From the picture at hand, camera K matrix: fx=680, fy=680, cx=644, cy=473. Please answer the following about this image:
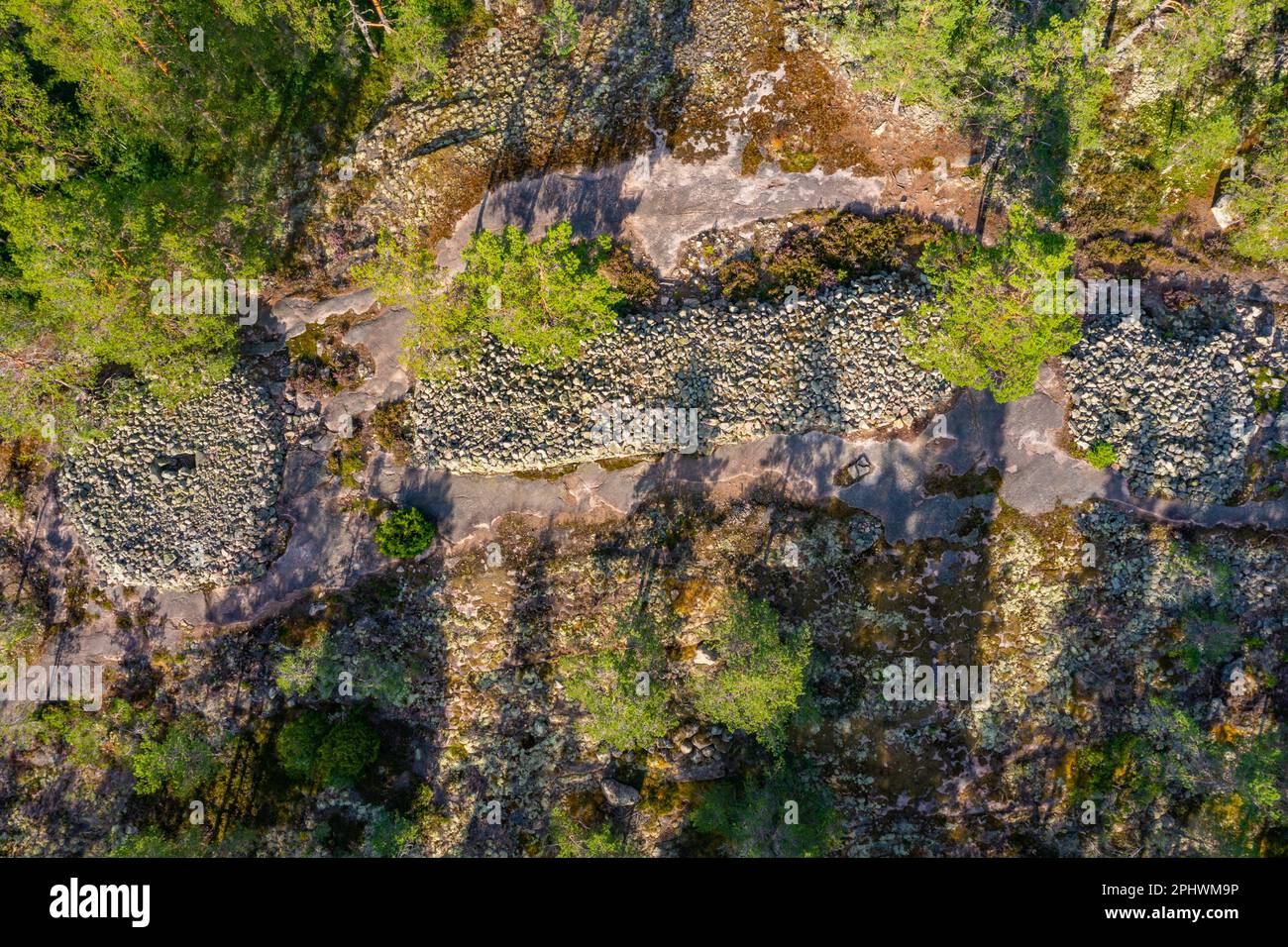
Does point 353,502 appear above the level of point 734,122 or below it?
below

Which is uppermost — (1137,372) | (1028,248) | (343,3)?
(343,3)

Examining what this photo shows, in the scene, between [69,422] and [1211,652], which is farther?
[69,422]

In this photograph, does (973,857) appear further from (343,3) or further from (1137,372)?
(343,3)

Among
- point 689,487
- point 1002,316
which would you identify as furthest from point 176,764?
point 1002,316

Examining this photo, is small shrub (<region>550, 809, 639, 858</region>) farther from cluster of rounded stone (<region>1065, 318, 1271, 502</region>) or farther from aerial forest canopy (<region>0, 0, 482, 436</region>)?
cluster of rounded stone (<region>1065, 318, 1271, 502</region>)

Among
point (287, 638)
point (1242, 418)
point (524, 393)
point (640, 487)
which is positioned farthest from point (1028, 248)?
point (287, 638)

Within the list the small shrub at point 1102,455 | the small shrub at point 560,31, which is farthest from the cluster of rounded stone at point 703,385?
the small shrub at point 560,31

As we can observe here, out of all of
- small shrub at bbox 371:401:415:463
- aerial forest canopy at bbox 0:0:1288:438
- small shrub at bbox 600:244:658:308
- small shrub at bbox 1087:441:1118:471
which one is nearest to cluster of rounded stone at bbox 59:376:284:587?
aerial forest canopy at bbox 0:0:1288:438
